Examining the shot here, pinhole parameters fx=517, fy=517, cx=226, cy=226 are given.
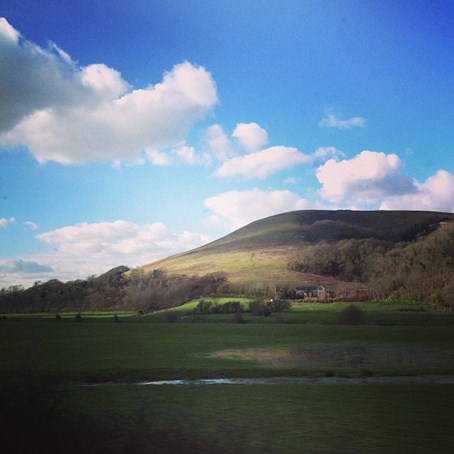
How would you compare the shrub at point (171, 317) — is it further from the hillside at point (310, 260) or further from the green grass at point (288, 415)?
the green grass at point (288, 415)

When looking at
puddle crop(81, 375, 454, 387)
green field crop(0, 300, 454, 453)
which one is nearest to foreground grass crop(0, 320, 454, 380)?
green field crop(0, 300, 454, 453)

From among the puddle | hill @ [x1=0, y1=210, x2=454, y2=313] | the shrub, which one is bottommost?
the puddle

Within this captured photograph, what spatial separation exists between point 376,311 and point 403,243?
102 m

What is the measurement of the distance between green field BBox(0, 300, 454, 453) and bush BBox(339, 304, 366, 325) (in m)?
20.9

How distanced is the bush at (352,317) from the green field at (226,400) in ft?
68.4

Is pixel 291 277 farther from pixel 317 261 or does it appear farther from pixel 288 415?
pixel 288 415

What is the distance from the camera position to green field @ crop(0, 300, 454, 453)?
45.2ft

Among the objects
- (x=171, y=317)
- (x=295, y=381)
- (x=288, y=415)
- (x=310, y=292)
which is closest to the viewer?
(x=288, y=415)

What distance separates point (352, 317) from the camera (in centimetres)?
6300

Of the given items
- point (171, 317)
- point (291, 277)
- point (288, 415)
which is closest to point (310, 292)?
point (291, 277)

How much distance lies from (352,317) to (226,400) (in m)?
46.6

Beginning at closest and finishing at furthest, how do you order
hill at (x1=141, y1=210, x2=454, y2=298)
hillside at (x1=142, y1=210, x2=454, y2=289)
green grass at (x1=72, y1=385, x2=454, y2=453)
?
1. green grass at (x1=72, y1=385, x2=454, y2=453)
2. hill at (x1=141, y1=210, x2=454, y2=298)
3. hillside at (x1=142, y1=210, x2=454, y2=289)

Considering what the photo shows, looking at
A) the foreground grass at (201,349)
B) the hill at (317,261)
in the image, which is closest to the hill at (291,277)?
the hill at (317,261)

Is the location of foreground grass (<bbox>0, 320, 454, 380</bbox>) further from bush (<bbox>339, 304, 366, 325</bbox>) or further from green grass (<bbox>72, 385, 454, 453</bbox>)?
bush (<bbox>339, 304, 366, 325</bbox>)
